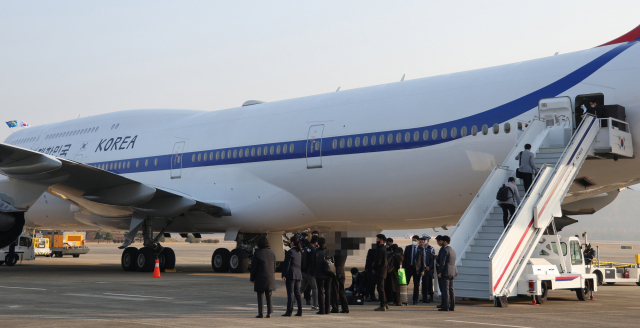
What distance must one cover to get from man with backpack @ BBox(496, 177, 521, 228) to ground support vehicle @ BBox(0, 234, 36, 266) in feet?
72.9

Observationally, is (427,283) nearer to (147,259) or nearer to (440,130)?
(440,130)

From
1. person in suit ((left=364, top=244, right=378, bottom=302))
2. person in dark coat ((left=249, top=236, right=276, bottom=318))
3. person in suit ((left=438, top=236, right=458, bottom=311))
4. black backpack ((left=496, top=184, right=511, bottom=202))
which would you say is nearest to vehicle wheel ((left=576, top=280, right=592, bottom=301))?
black backpack ((left=496, top=184, right=511, bottom=202))

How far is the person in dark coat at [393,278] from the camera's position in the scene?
12.5 metres

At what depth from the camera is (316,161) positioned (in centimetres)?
1764

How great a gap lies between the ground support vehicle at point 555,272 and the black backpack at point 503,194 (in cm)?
130

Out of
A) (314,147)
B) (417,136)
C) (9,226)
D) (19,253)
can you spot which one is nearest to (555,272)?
(417,136)

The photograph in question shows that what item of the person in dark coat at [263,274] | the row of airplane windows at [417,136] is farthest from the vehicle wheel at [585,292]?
the person in dark coat at [263,274]

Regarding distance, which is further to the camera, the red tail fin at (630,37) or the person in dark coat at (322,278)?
the red tail fin at (630,37)

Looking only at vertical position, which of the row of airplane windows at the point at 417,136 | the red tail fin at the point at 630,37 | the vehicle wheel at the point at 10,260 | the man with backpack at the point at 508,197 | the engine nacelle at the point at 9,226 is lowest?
the vehicle wheel at the point at 10,260

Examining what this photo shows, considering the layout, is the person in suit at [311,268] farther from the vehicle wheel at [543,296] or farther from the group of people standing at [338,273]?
the vehicle wheel at [543,296]

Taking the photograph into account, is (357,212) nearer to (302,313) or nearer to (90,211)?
(302,313)

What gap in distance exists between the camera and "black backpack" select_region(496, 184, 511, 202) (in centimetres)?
1248

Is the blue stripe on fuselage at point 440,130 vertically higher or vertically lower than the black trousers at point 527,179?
higher

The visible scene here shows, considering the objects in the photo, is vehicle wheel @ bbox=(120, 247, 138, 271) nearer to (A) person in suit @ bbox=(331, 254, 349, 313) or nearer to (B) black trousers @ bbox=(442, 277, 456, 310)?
(A) person in suit @ bbox=(331, 254, 349, 313)
